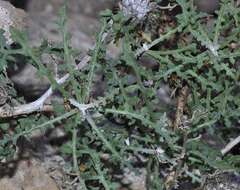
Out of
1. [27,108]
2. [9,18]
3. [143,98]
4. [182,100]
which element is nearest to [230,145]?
[182,100]

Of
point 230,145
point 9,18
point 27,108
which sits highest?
point 9,18

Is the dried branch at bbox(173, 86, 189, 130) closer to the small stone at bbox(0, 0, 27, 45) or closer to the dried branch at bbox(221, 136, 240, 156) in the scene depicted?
the dried branch at bbox(221, 136, 240, 156)

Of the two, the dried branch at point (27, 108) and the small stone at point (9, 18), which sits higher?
the small stone at point (9, 18)

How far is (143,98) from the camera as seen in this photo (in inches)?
89.4

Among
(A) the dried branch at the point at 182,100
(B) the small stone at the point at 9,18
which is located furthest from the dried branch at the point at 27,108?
(A) the dried branch at the point at 182,100

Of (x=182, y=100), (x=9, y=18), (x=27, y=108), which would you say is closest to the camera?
(x=27, y=108)

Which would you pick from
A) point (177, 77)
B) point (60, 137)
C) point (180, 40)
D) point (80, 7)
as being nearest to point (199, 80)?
point (177, 77)

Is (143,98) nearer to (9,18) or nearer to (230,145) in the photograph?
(230,145)

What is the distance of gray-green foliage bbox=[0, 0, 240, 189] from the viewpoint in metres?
2.18

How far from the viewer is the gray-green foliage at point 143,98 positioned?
218cm

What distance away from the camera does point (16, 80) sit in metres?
3.00

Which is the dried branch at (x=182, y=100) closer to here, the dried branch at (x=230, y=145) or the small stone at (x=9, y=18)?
the dried branch at (x=230, y=145)

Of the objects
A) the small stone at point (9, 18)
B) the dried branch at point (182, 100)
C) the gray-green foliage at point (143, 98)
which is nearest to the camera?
the gray-green foliage at point (143, 98)

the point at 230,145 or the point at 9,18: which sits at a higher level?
the point at 9,18
